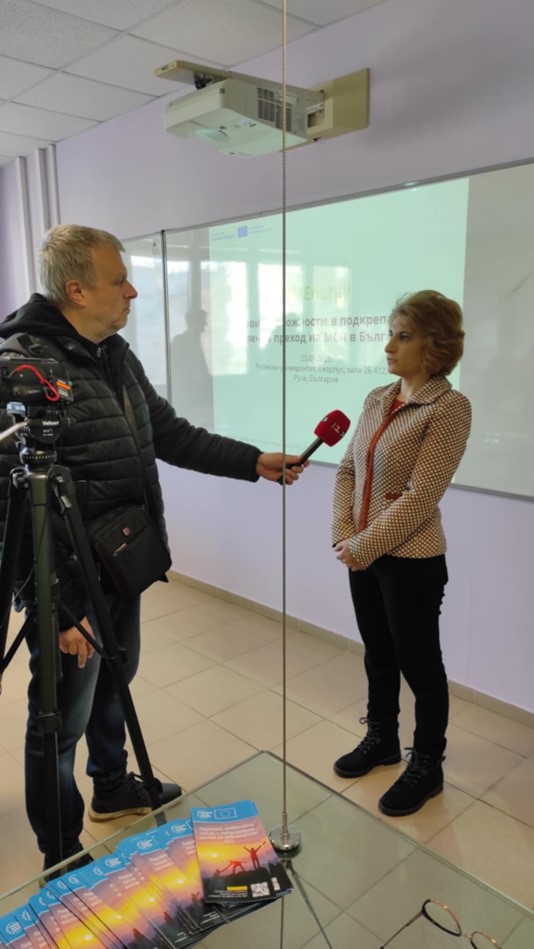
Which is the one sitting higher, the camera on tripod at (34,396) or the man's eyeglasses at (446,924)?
the camera on tripod at (34,396)

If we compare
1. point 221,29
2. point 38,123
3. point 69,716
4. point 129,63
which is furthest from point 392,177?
point 38,123

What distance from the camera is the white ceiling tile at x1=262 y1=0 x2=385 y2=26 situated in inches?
95.4

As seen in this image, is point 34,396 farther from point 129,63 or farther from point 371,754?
point 129,63

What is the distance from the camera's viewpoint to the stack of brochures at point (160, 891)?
1037mm

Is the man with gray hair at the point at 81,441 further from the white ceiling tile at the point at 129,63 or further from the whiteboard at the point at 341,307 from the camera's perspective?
the white ceiling tile at the point at 129,63

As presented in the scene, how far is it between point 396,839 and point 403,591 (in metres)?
0.65

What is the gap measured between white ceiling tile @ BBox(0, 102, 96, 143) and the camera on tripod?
3.11 metres

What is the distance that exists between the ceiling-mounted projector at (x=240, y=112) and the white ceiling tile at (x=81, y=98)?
128cm

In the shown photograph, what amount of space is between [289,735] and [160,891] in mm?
1304

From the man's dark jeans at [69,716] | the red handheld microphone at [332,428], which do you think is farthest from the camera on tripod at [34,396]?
the red handheld microphone at [332,428]

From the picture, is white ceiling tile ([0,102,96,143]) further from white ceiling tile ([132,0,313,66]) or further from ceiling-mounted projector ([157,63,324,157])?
ceiling-mounted projector ([157,63,324,157])

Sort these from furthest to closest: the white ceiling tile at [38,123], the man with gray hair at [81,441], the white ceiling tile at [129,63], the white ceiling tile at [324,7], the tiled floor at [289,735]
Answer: the white ceiling tile at [38,123] < the white ceiling tile at [129,63] < the white ceiling tile at [324,7] < the tiled floor at [289,735] < the man with gray hair at [81,441]

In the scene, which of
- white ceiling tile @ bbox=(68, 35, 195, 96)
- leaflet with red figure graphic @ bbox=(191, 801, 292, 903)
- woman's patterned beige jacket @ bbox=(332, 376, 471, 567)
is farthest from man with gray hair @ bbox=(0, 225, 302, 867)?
white ceiling tile @ bbox=(68, 35, 195, 96)

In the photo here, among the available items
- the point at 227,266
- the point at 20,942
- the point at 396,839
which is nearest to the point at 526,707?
the point at 396,839
